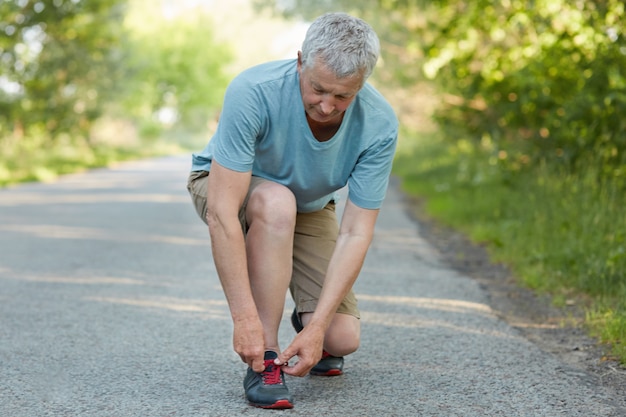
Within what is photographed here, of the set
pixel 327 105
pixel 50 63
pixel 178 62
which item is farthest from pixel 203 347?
pixel 178 62

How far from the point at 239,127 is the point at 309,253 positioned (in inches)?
32.7

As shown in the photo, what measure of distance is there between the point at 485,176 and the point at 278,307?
8391 mm

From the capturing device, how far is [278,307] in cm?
361

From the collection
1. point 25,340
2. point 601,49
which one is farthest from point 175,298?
point 601,49

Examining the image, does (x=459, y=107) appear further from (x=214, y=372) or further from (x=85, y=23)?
(x=85, y=23)

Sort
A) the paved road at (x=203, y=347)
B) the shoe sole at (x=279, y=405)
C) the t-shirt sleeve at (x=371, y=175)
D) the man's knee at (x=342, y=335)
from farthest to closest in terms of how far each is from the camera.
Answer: the man's knee at (x=342, y=335)
the t-shirt sleeve at (x=371, y=175)
the paved road at (x=203, y=347)
the shoe sole at (x=279, y=405)

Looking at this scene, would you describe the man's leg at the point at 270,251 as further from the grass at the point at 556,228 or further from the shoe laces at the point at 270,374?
the grass at the point at 556,228

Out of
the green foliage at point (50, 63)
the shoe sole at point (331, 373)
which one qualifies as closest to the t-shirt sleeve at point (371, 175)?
the shoe sole at point (331, 373)

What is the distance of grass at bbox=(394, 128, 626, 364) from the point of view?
18.3ft

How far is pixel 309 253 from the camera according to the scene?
401 cm

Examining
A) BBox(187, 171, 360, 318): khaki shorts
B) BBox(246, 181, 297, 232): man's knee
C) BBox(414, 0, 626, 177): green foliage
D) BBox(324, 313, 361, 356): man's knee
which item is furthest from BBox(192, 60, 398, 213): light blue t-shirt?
BBox(414, 0, 626, 177): green foliage

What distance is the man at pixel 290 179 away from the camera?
3297 millimetres

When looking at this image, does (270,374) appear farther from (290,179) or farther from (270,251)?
(290,179)

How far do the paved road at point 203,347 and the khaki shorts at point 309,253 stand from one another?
0.34m
